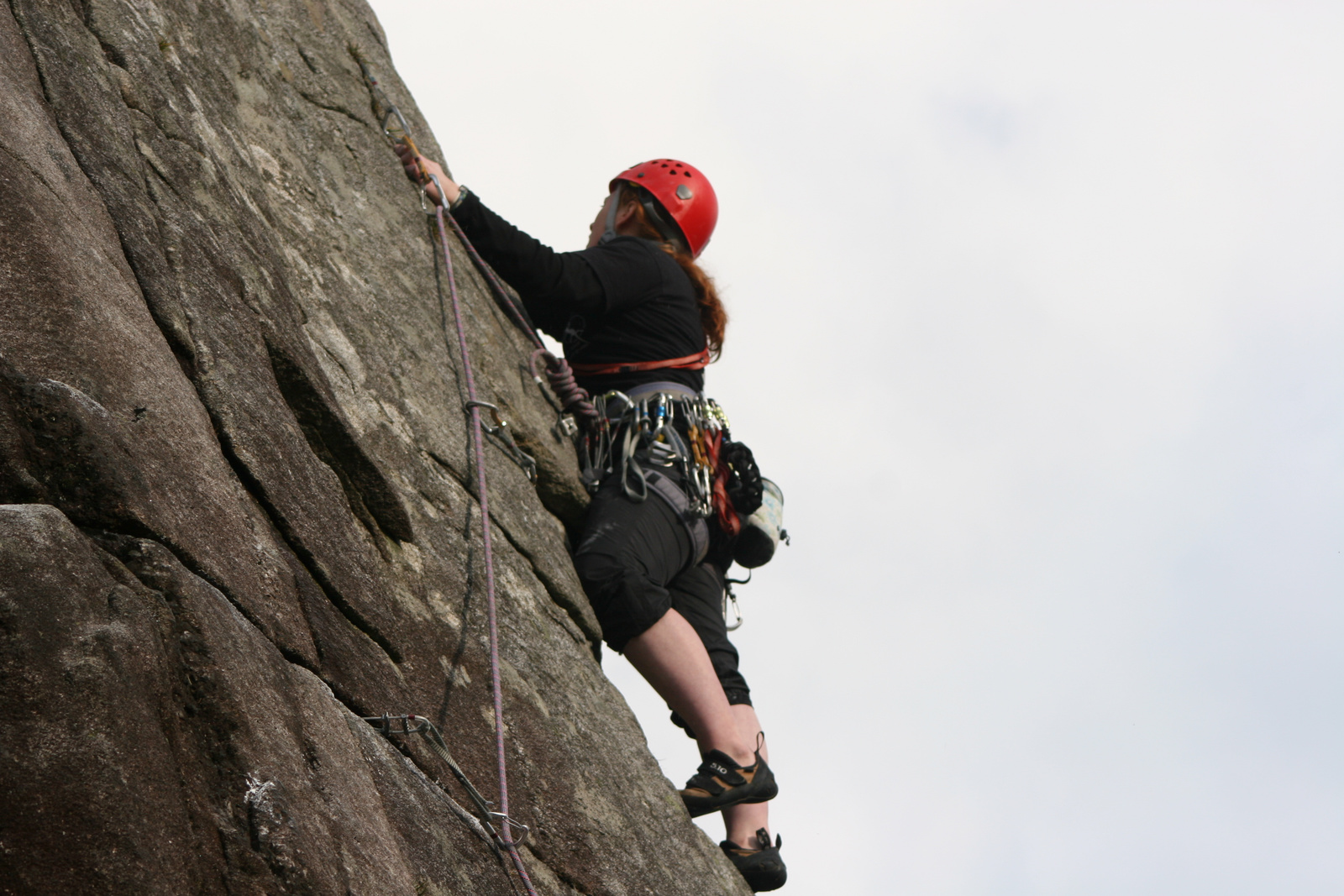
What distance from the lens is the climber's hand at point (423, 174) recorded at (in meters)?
5.93

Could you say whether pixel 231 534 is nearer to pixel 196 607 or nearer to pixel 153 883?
pixel 196 607

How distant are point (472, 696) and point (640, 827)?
0.83m

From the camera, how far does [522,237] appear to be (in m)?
5.79

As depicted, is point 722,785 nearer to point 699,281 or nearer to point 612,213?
point 699,281

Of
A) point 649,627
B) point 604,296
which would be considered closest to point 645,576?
point 649,627

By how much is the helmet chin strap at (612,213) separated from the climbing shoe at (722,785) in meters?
2.89

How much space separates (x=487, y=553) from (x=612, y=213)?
3333 millimetres

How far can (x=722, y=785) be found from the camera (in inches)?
195

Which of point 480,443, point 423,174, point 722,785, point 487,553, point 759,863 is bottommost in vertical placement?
point 759,863

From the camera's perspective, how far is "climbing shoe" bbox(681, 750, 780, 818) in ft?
16.1

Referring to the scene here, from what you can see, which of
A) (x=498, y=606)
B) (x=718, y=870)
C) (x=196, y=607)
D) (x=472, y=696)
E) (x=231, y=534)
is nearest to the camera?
(x=196, y=607)

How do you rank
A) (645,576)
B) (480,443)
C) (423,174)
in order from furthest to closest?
1. (423,174)
2. (645,576)
3. (480,443)

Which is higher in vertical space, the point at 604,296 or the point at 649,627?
the point at 604,296

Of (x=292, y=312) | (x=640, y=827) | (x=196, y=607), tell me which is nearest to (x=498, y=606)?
(x=640, y=827)
